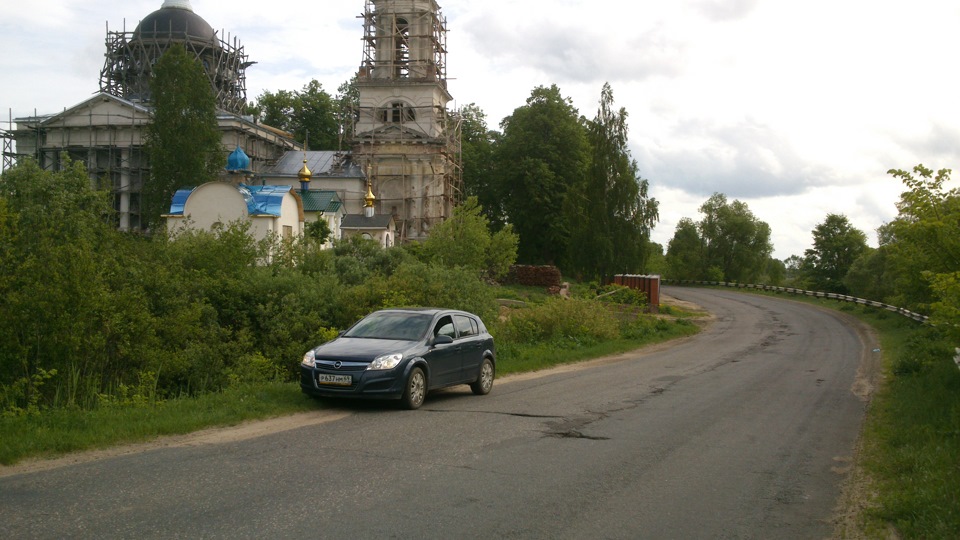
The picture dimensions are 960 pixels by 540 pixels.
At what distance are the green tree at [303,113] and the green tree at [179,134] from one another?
29067 millimetres

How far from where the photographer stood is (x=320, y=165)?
64312 mm

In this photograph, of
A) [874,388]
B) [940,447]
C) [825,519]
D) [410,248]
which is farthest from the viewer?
[410,248]

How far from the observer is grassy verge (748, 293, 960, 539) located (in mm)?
7078

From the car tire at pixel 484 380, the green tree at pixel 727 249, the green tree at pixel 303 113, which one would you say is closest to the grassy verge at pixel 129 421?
the car tire at pixel 484 380

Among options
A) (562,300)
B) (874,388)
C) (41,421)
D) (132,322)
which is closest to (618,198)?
(562,300)

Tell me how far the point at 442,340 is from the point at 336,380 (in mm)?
2119

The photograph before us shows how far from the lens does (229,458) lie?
8758mm

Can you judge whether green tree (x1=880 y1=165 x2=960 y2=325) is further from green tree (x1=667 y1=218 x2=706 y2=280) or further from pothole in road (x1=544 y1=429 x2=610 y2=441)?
green tree (x1=667 y1=218 x2=706 y2=280)

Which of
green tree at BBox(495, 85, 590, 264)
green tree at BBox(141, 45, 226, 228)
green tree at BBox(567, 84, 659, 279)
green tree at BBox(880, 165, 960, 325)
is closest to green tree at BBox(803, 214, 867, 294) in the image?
green tree at BBox(495, 85, 590, 264)

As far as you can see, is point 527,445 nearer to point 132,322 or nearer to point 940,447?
point 940,447

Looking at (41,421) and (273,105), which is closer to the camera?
(41,421)

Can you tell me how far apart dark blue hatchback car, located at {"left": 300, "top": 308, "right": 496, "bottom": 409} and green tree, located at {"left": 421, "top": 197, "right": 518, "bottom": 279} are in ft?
90.0

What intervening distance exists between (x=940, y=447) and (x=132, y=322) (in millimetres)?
11895

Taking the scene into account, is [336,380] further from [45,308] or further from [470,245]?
[470,245]
